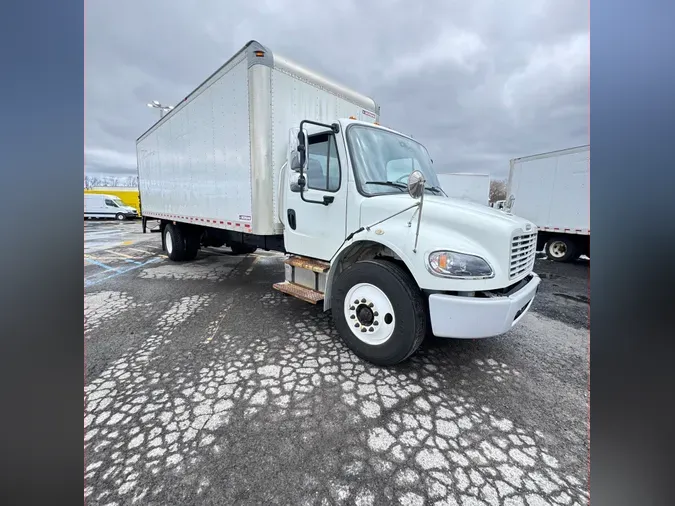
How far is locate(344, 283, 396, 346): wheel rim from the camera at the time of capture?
2900 mm

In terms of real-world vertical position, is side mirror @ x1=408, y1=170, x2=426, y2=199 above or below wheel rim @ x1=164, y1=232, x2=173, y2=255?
above

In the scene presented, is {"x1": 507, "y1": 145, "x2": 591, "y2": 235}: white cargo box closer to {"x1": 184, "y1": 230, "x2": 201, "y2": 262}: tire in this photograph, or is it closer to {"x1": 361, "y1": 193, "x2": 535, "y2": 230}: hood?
{"x1": 361, "y1": 193, "x2": 535, "y2": 230}: hood

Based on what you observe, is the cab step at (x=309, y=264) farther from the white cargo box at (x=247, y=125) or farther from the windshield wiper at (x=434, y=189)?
the windshield wiper at (x=434, y=189)

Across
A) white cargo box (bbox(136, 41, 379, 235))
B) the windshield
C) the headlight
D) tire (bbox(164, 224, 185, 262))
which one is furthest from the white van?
the headlight

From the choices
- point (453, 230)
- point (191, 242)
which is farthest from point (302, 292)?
point (191, 242)

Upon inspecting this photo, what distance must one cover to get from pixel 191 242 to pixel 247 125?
481 cm

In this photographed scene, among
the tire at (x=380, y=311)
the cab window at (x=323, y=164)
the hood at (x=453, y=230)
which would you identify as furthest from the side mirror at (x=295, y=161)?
the tire at (x=380, y=311)

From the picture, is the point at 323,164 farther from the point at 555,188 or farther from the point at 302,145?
the point at 555,188

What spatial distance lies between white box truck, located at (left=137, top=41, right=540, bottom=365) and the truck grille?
0.02 m

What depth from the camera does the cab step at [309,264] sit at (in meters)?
3.67

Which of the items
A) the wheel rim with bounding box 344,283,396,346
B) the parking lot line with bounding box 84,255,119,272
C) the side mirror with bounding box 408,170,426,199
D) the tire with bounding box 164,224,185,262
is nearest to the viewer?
the side mirror with bounding box 408,170,426,199

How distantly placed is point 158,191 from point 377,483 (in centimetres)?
849

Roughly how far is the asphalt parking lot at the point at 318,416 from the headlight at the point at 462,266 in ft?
3.45

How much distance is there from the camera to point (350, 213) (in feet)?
10.9
